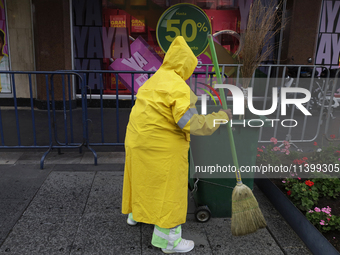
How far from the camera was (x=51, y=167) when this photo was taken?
14.2 ft

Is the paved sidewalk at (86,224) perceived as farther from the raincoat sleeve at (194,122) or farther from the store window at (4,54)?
the store window at (4,54)

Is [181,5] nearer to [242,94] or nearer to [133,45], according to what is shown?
[133,45]

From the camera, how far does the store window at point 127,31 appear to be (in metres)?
8.02

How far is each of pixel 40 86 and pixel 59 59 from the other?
86 centimetres

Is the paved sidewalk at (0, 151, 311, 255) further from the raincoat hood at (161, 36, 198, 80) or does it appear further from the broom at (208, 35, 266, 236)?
the raincoat hood at (161, 36, 198, 80)

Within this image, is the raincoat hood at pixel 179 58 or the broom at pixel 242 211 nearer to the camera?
the raincoat hood at pixel 179 58

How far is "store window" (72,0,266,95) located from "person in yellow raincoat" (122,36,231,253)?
20.0 ft

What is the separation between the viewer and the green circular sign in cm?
809

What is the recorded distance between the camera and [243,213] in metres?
2.62

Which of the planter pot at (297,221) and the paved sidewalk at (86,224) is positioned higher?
the planter pot at (297,221)

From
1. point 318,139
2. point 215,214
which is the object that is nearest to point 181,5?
point 318,139

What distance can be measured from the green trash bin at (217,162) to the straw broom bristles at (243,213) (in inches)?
13.8

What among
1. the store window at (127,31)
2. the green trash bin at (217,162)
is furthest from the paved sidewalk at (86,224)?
the store window at (127,31)

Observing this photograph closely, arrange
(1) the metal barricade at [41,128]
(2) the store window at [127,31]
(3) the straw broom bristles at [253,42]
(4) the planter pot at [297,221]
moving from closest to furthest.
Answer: (4) the planter pot at [297,221] → (3) the straw broom bristles at [253,42] → (1) the metal barricade at [41,128] → (2) the store window at [127,31]
